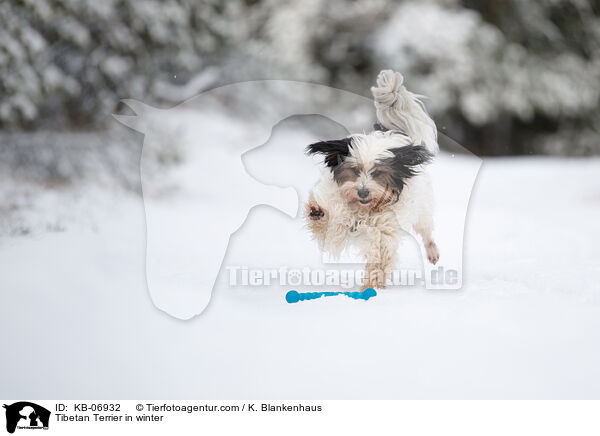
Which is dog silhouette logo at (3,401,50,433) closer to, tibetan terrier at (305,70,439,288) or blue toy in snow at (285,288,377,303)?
blue toy in snow at (285,288,377,303)

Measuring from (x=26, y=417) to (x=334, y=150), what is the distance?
1.34 meters

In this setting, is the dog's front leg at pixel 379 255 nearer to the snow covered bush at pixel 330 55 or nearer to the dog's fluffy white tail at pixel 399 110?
the dog's fluffy white tail at pixel 399 110

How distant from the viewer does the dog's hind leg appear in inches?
78.6

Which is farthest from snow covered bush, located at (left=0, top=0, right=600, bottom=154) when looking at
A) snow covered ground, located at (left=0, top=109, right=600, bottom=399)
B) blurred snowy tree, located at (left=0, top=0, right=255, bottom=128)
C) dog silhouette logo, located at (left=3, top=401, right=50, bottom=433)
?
dog silhouette logo, located at (left=3, top=401, right=50, bottom=433)

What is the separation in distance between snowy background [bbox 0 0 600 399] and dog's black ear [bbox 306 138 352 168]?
164 mm

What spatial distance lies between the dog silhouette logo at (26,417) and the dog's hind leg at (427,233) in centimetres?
140

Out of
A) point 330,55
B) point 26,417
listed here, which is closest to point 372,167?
point 26,417

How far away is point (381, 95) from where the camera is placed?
197 cm

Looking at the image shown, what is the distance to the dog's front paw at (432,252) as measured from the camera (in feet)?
6.63

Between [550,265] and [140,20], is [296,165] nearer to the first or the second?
[550,265]

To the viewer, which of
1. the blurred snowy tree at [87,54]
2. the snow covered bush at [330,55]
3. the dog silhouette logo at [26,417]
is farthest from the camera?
the snow covered bush at [330,55]

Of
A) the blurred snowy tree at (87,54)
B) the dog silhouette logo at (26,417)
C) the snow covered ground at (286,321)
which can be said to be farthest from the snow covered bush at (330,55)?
the dog silhouette logo at (26,417)

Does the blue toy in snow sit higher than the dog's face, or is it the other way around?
the dog's face

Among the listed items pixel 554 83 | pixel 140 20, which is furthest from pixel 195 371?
pixel 554 83
